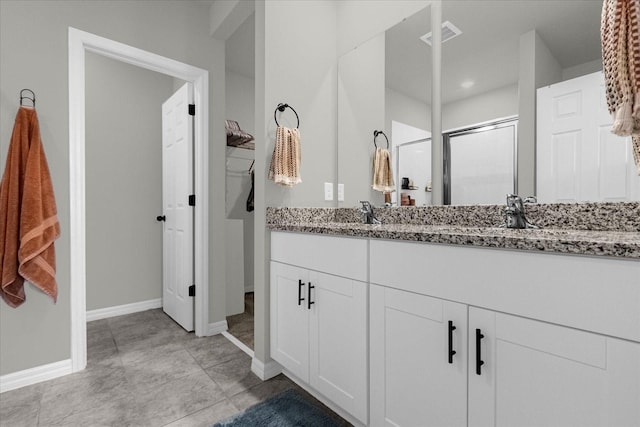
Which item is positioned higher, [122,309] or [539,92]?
[539,92]

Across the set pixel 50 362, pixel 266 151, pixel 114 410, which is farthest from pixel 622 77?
pixel 50 362

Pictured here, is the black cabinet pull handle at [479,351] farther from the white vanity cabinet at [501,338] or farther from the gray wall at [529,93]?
the gray wall at [529,93]

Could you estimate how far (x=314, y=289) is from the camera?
4.88 feet

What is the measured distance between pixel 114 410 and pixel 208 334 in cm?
97

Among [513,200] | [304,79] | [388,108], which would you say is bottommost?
[513,200]

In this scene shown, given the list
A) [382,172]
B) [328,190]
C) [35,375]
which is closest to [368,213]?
[382,172]

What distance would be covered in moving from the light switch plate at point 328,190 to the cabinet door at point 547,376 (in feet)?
4.36

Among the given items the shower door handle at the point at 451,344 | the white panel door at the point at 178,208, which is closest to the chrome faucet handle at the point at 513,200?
the shower door handle at the point at 451,344

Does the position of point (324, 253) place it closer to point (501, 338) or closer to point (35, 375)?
point (501, 338)

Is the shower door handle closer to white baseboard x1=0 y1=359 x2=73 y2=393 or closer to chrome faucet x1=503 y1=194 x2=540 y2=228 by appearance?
chrome faucet x1=503 y1=194 x2=540 y2=228

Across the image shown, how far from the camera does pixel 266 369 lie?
1.83 metres

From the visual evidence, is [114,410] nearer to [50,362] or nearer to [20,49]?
[50,362]

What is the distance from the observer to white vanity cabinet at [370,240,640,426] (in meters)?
0.69

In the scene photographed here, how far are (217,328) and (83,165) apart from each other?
1.55 meters
